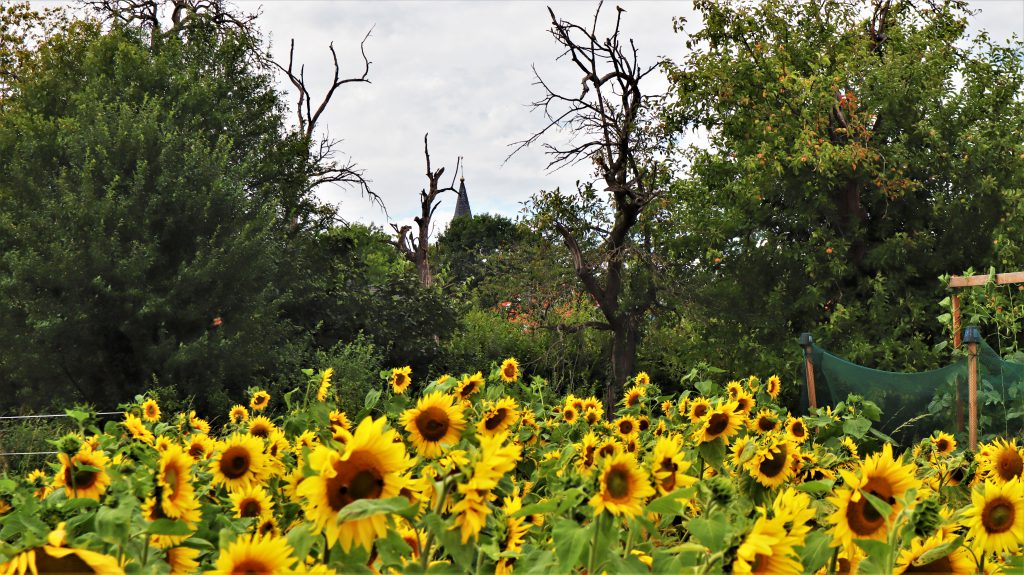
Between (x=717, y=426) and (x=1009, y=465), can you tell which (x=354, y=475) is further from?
(x=1009, y=465)

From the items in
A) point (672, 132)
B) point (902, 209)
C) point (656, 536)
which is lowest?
point (656, 536)

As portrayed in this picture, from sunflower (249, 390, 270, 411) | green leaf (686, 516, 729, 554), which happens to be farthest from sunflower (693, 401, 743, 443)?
sunflower (249, 390, 270, 411)

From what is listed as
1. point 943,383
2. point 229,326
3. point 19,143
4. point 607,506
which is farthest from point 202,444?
point 19,143

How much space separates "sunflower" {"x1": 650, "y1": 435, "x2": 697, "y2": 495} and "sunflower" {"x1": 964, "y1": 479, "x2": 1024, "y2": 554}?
19.0 inches

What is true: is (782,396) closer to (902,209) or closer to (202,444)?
(902,209)

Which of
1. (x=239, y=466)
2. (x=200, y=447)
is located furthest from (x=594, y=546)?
(x=200, y=447)

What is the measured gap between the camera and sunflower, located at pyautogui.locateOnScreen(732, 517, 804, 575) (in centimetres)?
122

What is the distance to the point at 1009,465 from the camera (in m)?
2.09

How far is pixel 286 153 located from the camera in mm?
14516

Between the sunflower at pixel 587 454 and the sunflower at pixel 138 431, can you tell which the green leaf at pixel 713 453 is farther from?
the sunflower at pixel 138 431

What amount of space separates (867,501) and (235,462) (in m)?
1.26

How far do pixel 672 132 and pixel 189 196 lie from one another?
5818 millimetres

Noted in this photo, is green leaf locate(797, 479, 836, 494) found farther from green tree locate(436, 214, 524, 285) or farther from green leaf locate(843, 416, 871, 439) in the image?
green tree locate(436, 214, 524, 285)

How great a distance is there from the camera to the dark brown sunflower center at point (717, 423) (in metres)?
2.42
